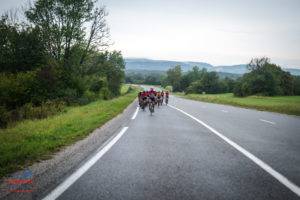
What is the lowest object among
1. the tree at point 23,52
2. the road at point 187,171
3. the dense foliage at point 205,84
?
the dense foliage at point 205,84

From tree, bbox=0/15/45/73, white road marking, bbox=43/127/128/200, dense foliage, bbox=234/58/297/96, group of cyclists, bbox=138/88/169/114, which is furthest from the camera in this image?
dense foliage, bbox=234/58/297/96

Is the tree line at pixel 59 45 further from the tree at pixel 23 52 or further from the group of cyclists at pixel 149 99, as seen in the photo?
the group of cyclists at pixel 149 99

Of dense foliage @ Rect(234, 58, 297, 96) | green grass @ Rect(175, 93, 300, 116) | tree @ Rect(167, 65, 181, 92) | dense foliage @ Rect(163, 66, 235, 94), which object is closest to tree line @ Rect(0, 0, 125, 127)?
green grass @ Rect(175, 93, 300, 116)

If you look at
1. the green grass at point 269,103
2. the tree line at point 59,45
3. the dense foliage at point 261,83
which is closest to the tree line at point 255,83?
the dense foliage at point 261,83

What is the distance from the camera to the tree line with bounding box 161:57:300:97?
328ft

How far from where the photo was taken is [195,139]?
10.6 metres

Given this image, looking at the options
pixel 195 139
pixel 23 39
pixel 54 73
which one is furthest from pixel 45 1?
pixel 195 139

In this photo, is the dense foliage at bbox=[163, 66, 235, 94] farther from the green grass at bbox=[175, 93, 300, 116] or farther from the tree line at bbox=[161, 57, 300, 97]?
the green grass at bbox=[175, 93, 300, 116]

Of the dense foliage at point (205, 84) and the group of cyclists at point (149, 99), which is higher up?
the group of cyclists at point (149, 99)

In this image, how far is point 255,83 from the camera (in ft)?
330

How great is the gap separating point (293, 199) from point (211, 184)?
4.15ft

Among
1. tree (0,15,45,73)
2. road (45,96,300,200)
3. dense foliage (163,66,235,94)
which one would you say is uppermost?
tree (0,15,45,73)

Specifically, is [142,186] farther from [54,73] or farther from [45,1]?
[45,1]

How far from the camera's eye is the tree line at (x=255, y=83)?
328 ft
